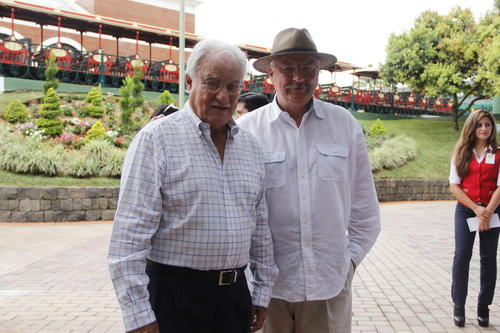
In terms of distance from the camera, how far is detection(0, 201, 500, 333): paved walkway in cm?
401

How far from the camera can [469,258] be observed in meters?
3.84

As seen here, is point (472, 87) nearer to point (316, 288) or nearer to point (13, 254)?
point (13, 254)

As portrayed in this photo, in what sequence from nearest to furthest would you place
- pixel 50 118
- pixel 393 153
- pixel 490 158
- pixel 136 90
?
pixel 490 158, pixel 50 118, pixel 136 90, pixel 393 153

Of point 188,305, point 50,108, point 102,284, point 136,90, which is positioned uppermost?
point 136,90

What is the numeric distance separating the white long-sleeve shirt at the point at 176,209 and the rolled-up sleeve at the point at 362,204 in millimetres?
653

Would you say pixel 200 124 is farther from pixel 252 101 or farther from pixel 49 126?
pixel 49 126

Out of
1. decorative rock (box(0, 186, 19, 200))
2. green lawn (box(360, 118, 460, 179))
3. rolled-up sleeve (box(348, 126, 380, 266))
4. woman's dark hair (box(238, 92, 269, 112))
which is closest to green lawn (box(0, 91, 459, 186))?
green lawn (box(360, 118, 460, 179))

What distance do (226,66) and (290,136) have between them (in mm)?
546

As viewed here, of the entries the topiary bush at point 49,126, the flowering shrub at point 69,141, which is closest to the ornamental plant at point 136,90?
the topiary bush at point 49,126

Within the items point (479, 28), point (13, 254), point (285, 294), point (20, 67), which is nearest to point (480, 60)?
point (479, 28)

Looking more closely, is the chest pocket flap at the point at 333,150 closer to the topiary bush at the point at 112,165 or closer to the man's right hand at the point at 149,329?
the man's right hand at the point at 149,329

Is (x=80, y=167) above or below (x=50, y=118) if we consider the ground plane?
below

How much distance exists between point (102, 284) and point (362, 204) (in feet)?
12.7

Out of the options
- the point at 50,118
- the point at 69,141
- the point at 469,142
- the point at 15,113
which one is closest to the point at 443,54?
the point at 69,141
